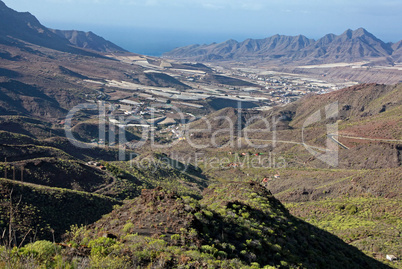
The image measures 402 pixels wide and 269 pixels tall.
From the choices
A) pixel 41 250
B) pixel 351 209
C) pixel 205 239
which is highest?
pixel 41 250

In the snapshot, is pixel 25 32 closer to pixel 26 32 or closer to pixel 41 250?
pixel 26 32

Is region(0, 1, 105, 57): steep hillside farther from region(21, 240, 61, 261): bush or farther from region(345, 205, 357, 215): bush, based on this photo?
region(21, 240, 61, 261): bush

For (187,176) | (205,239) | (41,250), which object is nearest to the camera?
(41,250)

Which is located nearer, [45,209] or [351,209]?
[45,209]

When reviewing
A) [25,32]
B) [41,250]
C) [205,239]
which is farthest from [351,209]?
[25,32]

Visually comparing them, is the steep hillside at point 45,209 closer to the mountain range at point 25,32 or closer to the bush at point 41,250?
the bush at point 41,250

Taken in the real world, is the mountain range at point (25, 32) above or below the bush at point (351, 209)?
above

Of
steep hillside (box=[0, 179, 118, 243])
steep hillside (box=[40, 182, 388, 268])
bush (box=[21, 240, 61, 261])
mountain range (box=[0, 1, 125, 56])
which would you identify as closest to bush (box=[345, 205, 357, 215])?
steep hillside (box=[40, 182, 388, 268])

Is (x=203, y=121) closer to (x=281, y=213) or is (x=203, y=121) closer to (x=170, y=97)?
(x=170, y=97)

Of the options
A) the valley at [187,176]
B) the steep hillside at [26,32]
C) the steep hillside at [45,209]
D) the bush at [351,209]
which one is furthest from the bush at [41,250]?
the steep hillside at [26,32]

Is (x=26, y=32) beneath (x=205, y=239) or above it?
above

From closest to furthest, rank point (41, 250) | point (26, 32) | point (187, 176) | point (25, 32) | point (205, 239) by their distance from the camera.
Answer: point (41, 250) < point (205, 239) < point (187, 176) < point (25, 32) < point (26, 32)

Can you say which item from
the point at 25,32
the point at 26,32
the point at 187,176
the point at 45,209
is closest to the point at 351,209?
the point at 187,176
